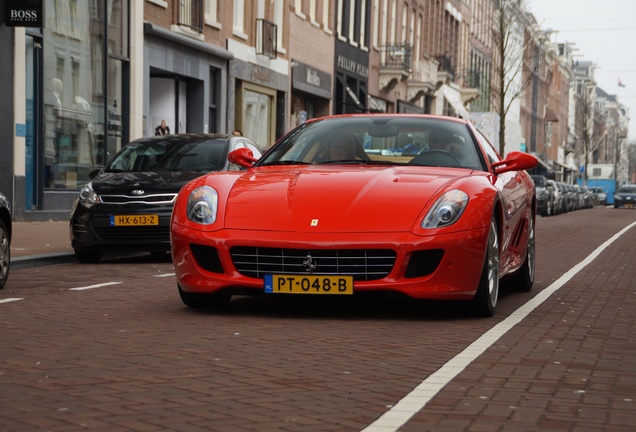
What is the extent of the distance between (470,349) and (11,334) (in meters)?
2.61

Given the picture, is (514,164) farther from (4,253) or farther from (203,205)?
(4,253)

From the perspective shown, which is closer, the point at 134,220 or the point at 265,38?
the point at 134,220

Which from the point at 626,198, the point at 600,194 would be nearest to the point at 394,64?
the point at 626,198

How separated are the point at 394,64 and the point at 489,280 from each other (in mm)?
43097

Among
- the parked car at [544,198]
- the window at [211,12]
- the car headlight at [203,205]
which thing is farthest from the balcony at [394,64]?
the car headlight at [203,205]

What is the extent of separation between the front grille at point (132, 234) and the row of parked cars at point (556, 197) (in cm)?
3502

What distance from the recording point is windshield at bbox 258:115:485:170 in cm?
936

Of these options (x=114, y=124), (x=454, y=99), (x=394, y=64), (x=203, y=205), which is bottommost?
(x=203, y=205)

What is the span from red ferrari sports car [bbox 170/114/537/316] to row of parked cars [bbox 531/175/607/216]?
39893 millimetres

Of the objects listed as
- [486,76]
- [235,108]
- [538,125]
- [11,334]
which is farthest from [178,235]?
[538,125]

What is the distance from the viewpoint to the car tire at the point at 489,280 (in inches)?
332

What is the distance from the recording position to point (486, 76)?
78562 mm

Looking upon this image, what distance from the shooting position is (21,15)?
2136 centimetres

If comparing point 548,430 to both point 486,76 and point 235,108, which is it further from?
point 486,76
